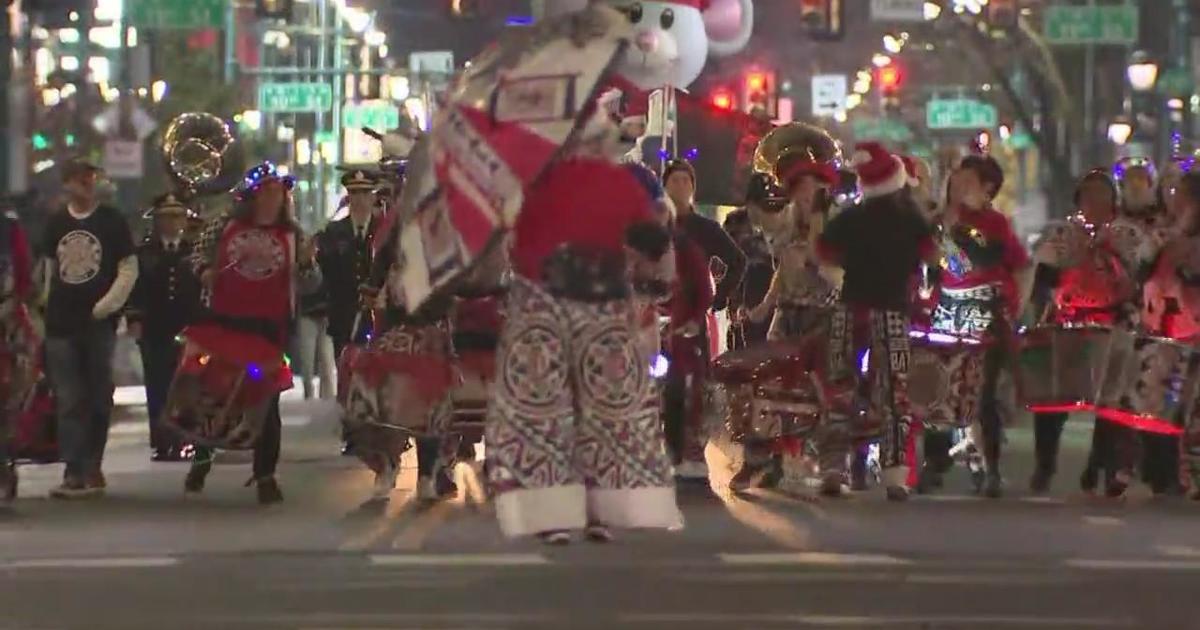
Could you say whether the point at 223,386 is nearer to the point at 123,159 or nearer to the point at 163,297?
the point at 163,297

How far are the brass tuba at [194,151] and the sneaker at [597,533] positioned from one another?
660cm

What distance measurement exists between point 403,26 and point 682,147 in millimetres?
62084

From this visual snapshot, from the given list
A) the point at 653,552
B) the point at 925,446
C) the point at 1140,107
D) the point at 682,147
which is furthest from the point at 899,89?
the point at 653,552

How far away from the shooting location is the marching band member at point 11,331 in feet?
41.7

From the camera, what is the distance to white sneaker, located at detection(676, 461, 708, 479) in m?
13.3

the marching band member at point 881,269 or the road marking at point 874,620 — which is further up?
the marching band member at point 881,269

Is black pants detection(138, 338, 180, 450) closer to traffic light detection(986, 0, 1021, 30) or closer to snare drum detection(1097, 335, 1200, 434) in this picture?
snare drum detection(1097, 335, 1200, 434)

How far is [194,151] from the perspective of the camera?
16.2 m

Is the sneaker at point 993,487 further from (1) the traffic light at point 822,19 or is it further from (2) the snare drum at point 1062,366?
(1) the traffic light at point 822,19

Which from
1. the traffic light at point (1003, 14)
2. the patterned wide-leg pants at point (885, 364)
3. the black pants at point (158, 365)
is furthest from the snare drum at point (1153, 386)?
the traffic light at point (1003, 14)

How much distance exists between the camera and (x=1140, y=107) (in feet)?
136

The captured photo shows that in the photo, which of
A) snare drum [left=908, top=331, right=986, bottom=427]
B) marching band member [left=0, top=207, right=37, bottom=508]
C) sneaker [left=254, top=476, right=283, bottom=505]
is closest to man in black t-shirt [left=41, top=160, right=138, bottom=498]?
marching band member [left=0, top=207, right=37, bottom=508]

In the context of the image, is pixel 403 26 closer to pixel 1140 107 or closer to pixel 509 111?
pixel 1140 107

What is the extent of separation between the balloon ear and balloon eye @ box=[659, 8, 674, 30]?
3180mm
